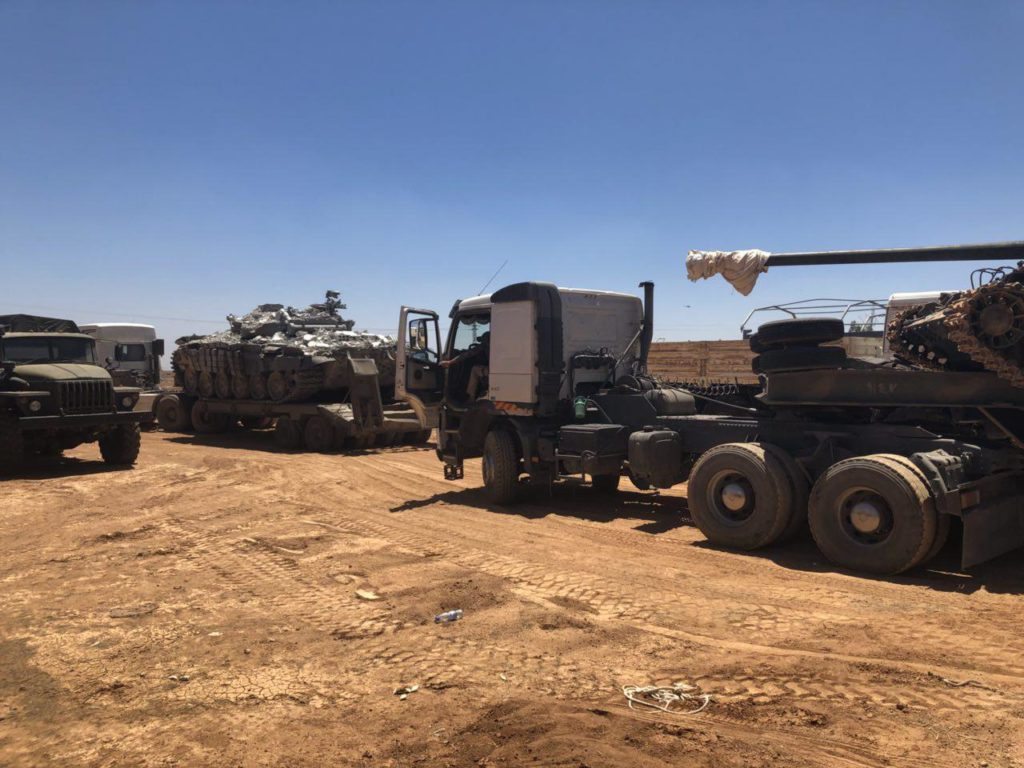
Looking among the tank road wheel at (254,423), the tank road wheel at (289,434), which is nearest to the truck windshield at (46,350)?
the tank road wheel at (289,434)

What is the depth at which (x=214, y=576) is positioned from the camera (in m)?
6.46

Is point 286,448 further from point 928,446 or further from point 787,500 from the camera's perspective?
point 928,446

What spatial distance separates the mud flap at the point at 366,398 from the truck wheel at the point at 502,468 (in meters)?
6.51

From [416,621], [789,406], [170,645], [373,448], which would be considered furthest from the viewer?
[373,448]

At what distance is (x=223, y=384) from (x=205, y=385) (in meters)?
0.87

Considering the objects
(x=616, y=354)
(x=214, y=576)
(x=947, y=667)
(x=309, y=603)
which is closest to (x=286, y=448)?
(x=616, y=354)

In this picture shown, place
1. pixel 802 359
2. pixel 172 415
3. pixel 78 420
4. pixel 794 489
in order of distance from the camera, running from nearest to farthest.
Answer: pixel 794 489 → pixel 802 359 → pixel 78 420 → pixel 172 415

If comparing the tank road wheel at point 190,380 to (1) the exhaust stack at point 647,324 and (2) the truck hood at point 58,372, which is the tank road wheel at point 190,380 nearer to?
(2) the truck hood at point 58,372

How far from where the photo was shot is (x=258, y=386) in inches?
703

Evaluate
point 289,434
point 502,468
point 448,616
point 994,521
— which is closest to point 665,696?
point 448,616

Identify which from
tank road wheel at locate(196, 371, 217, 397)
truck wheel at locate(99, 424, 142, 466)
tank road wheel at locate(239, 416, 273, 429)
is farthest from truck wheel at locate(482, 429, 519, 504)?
tank road wheel at locate(239, 416, 273, 429)

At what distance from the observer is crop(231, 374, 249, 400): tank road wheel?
716 inches

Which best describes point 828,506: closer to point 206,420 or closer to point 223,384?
point 223,384

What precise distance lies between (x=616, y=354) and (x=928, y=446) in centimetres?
480
